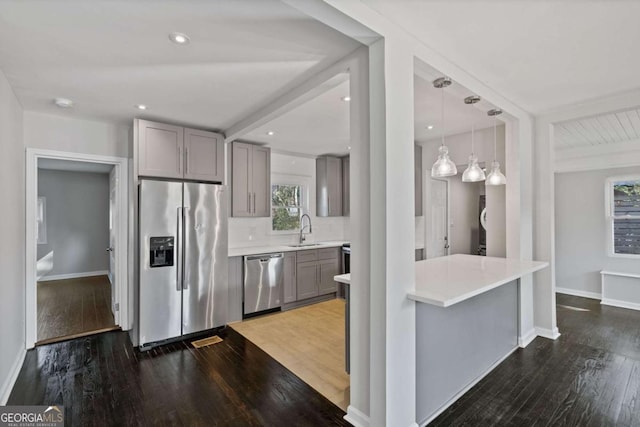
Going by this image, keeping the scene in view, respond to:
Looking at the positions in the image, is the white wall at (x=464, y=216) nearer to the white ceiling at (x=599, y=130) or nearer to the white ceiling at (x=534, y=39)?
the white ceiling at (x=599, y=130)

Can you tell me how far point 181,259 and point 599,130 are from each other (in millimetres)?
5625

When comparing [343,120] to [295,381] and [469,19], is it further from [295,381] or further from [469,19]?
[295,381]

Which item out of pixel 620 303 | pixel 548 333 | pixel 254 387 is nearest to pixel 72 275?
pixel 254 387

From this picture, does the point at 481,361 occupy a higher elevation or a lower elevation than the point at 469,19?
lower

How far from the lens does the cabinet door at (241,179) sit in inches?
171

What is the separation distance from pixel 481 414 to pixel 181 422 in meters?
2.07

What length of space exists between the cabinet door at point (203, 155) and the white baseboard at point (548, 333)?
4224 millimetres

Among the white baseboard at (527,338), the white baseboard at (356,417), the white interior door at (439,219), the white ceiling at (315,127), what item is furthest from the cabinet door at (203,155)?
the white baseboard at (527,338)

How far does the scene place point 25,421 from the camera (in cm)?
203

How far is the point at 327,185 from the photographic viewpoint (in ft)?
18.1

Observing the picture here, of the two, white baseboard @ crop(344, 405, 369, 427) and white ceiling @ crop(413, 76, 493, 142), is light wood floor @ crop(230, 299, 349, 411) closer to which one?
white baseboard @ crop(344, 405, 369, 427)

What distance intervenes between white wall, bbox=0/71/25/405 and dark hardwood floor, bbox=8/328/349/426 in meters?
0.22

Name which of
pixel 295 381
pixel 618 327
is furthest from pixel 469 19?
pixel 618 327

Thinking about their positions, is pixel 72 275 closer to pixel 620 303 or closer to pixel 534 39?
pixel 534 39
